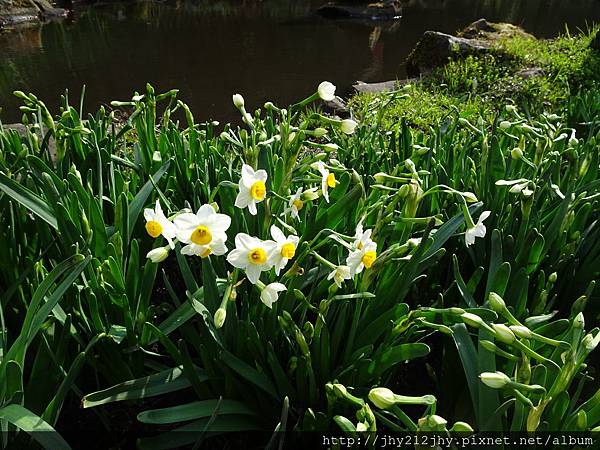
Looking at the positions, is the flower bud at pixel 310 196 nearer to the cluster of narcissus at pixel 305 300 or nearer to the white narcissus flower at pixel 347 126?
the cluster of narcissus at pixel 305 300

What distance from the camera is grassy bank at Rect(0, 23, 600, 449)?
1.02 metres

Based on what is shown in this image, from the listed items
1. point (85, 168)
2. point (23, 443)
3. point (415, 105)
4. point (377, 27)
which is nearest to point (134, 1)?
point (377, 27)

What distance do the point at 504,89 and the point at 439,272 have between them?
3925 mm

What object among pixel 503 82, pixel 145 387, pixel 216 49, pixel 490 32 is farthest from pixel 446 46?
pixel 216 49

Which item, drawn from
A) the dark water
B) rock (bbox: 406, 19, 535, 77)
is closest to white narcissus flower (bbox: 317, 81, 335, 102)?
rock (bbox: 406, 19, 535, 77)

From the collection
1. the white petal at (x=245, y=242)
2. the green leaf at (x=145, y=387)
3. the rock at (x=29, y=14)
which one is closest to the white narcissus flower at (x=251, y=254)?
the white petal at (x=245, y=242)

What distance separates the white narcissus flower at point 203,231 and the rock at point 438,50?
5.64 meters

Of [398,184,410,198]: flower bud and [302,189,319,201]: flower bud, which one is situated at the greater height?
[398,184,410,198]: flower bud

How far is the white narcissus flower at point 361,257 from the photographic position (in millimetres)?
1068

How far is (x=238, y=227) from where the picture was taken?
1.51 meters

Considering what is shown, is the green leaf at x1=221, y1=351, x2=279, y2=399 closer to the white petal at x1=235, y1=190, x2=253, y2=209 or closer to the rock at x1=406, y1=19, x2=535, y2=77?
the white petal at x1=235, y1=190, x2=253, y2=209

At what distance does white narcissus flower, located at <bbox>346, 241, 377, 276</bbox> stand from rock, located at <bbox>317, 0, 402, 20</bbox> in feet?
49.6

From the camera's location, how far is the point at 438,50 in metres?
6.24

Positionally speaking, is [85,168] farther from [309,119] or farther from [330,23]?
[330,23]
